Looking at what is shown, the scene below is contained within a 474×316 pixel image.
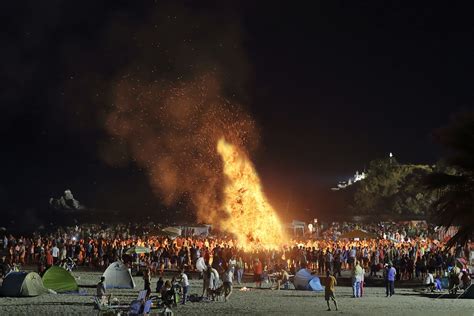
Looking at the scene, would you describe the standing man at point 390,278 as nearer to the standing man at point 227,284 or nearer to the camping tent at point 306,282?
the camping tent at point 306,282

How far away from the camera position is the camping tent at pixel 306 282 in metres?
26.4

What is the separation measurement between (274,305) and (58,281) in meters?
8.80

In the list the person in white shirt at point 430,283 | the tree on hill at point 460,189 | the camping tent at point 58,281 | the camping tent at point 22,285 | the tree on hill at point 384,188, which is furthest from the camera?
the tree on hill at point 384,188

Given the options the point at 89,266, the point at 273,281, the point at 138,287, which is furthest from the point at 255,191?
the point at 138,287

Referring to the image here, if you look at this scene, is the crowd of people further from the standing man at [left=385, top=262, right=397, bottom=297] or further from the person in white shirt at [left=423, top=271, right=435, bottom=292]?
the standing man at [left=385, top=262, right=397, bottom=297]

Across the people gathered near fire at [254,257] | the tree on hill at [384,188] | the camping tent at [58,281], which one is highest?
the tree on hill at [384,188]

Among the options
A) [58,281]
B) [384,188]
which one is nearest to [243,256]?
[58,281]

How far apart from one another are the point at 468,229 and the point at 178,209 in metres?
150

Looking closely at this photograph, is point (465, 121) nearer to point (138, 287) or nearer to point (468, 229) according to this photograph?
point (468, 229)

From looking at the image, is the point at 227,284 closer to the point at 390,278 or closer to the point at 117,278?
the point at 117,278

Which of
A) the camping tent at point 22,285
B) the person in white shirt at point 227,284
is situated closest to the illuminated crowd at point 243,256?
the camping tent at point 22,285

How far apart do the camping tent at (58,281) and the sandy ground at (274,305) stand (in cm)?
74

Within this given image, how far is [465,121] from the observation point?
859cm

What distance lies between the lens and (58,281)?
23984 mm
